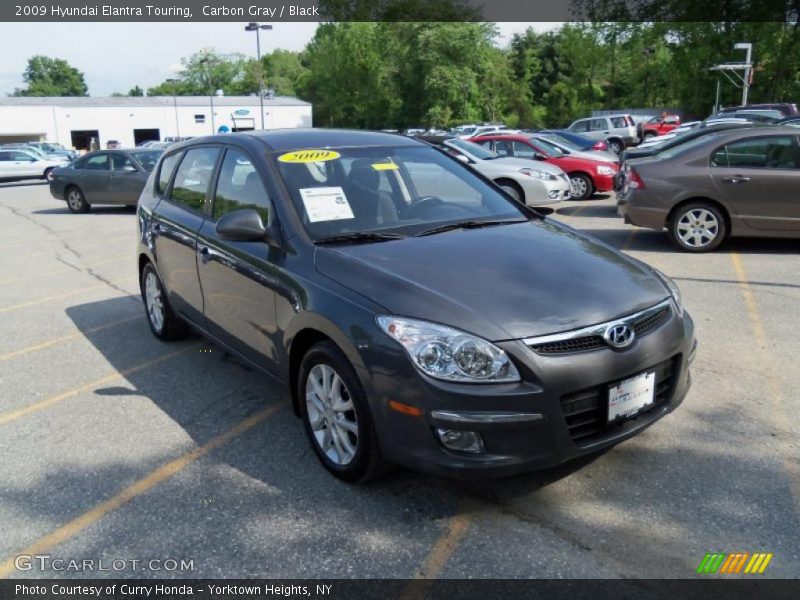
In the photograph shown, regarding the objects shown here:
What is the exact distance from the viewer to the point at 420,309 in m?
3.01

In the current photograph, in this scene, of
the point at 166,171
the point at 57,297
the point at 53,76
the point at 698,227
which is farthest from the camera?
the point at 53,76

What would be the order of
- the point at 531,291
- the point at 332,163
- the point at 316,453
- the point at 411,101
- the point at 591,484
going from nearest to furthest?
the point at 531,291, the point at 591,484, the point at 316,453, the point at 332,163, the point at 411,101

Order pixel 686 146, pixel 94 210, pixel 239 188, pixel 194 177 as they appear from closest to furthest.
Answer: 1. pixel 239 188
2. pixel 194 177
3. pixel 686 146
4. pixel 94 210

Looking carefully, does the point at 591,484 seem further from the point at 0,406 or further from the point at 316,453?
the point at 0,406

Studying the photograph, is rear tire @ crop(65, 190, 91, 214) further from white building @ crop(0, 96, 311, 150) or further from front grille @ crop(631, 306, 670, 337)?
white building @ crop(0, 96, 311, 150)

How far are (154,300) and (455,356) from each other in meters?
3.84

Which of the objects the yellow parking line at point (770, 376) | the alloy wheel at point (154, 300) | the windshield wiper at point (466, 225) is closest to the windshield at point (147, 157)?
the alloy wheel at point (154, 300)

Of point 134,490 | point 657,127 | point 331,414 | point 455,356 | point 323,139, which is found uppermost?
point 323,139

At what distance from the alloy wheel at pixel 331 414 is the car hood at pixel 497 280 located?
497mm

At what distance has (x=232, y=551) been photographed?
2.95m

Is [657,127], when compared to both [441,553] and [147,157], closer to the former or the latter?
[147,157]

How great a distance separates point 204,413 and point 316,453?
1143mm

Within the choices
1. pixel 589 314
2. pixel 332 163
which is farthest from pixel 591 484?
pixel 332 163

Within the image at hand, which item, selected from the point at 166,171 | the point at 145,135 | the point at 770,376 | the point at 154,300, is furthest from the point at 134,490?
the point at 145,135
